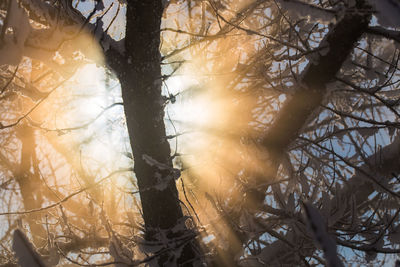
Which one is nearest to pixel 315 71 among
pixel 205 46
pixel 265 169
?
pixel 265 169

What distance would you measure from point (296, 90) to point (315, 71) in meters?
0.18

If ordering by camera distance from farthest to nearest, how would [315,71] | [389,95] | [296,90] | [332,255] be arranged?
[389,95], [296,90], [315,71], [332,255]

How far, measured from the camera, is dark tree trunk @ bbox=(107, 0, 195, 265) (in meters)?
1.80

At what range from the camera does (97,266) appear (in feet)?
5.94

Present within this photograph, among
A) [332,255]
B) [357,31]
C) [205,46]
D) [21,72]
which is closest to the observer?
[332,255]

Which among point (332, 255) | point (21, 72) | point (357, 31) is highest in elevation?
point (21, 72)

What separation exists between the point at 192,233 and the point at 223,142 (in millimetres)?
1251

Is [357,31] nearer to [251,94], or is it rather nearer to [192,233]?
[192,233]

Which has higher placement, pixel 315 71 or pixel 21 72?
pixel 21 72

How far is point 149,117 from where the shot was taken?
1942 mm

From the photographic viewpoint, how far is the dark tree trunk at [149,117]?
1.80 meters

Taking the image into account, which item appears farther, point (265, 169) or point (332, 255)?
point (265, 169)

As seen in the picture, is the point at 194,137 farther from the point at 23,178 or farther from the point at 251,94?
the point at 23,178

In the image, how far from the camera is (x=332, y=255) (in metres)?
0.87
